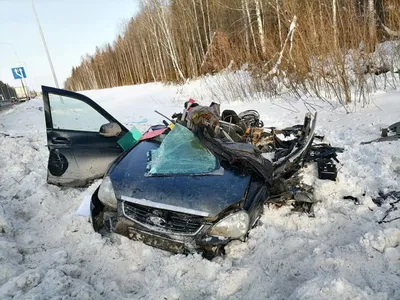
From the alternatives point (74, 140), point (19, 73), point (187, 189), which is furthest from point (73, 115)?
point (19, 73)

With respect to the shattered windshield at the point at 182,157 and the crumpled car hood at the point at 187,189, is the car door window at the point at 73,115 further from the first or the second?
the crumpled car hood at the point at 187,189

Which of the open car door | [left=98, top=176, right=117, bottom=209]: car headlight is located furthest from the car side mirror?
[left=98, top=176, right=117, bottom=209]: car headlight

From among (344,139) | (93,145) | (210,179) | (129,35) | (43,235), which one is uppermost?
(129,35)

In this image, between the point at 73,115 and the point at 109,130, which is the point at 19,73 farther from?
the point at 109,130

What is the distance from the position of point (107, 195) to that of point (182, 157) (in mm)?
843

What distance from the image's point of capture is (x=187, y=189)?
2525 millimetres

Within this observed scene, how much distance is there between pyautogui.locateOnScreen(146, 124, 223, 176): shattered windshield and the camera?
277 cm

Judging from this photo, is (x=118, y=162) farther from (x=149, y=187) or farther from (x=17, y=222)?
(x=17, y=222)

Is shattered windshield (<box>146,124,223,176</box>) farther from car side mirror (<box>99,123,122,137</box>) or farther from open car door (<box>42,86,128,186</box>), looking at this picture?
open car door (<box>42,86,128,186</box>)

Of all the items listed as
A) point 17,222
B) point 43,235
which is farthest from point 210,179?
point 17,222

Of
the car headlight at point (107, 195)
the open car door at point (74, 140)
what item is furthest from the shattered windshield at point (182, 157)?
the open car door at point (74, 140)

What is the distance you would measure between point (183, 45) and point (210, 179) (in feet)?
101

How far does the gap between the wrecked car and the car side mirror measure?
0.6 inches

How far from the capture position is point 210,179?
2.63m
